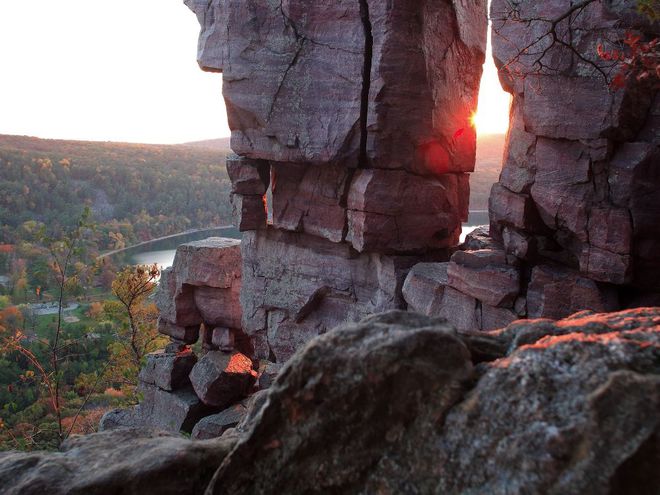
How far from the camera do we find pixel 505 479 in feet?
7.82

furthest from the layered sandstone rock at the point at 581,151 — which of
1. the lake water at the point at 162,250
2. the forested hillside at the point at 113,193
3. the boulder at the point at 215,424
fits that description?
the forested hillside at the point at 113,193

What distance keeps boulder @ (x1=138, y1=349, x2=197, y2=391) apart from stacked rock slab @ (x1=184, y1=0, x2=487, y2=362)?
3.33 metres

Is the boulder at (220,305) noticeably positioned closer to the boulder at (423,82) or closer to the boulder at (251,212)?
the boulder at (251,212)

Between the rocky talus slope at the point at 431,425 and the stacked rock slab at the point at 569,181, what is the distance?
3749 millimetres

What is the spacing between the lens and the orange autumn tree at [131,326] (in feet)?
54.1

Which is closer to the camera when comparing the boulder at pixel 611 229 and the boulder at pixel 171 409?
the boulder at pixel 611 229

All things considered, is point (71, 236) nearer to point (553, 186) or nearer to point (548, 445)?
point (553, 186)

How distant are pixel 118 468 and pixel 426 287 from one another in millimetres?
5796

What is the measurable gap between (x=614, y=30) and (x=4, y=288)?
30205 mm

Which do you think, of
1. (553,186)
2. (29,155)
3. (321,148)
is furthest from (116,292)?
(29,155)

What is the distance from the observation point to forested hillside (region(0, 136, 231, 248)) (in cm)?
3709

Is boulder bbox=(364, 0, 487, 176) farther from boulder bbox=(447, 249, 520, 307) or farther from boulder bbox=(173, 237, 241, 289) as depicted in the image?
boulder bbox=(173, 237, 241, 289)

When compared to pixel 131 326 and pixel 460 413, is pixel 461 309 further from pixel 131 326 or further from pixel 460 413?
pixel 131 326

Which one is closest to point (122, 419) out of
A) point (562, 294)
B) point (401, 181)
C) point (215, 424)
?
point (215, 424)
